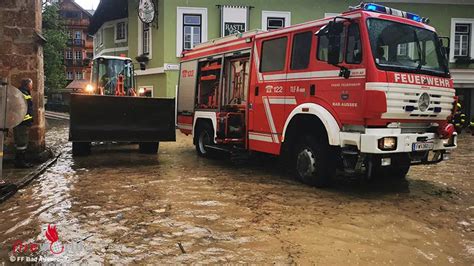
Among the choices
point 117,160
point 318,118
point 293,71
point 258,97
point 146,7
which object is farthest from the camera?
point 146,7

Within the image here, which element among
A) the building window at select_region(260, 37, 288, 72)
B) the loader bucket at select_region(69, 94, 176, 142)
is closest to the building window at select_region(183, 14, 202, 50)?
the loader bucket at select_region(69, 94, 176, 142)

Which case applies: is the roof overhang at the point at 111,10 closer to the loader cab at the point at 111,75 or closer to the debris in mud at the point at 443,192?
the loader cab at the point at 111,75

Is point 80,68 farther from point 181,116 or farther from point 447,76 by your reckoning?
point 447,76

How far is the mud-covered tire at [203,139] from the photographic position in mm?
10580

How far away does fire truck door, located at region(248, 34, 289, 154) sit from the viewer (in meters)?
7.96

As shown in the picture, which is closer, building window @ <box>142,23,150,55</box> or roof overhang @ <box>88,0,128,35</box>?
building window @ <box>142,23,150,55</box>

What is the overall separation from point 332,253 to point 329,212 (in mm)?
1518

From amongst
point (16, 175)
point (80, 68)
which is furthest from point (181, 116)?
point (80, 68)

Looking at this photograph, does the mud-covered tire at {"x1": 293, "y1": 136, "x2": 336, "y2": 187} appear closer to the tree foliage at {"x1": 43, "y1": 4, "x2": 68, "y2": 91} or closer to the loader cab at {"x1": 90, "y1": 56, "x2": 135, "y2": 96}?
the loader cab at {"x1": 90, "y1": 56, "x2": 135, "y2": 96}

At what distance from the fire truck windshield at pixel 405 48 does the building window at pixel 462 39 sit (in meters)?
16.6

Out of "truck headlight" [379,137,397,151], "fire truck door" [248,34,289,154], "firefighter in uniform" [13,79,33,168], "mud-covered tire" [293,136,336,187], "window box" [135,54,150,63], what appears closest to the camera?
"truck headlight" [379,137,397,151]

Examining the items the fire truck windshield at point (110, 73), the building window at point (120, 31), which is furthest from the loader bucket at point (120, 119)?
the building window at point (120, 31)

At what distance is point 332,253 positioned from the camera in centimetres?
436

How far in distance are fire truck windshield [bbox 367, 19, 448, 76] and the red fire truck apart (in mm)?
18
